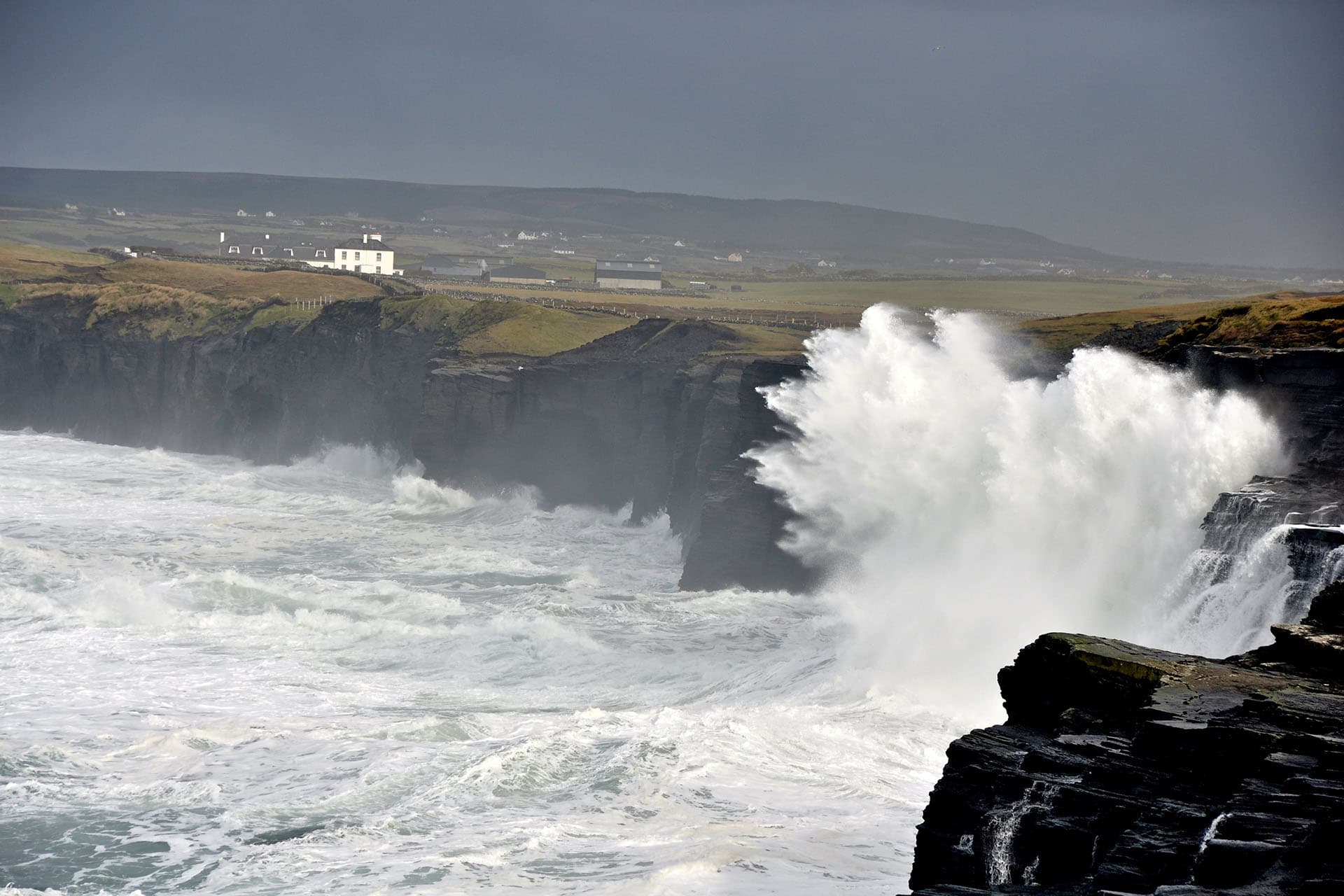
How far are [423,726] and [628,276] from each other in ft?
286

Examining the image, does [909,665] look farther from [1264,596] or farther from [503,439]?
[503,439]

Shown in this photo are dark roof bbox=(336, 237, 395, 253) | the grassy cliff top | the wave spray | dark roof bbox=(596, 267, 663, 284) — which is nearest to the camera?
the wave spray

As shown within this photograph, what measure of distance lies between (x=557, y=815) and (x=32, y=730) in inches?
371

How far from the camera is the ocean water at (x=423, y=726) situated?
1931cm

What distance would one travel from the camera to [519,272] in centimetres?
12019

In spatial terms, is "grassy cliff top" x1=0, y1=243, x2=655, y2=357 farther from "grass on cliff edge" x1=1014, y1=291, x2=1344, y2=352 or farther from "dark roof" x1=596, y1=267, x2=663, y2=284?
"grass on cliff edge" x1=1014, y1=291, x2=1344, y2=352

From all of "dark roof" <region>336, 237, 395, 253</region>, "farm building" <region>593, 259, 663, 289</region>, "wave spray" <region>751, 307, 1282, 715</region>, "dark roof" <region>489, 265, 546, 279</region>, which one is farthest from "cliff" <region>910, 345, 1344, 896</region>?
"dark roof" <region>336, 237, 395, 253</region>

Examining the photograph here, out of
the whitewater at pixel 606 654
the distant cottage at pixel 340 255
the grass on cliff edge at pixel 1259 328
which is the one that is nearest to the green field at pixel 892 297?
the whitewater at pixel 606 654

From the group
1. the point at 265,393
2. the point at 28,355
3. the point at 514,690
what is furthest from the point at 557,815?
the point at 28,355

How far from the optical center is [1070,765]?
14.4m

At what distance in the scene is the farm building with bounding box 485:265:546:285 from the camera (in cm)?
11262

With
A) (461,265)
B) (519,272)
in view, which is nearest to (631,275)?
(519,272)

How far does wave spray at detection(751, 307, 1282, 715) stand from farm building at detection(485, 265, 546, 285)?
235 ft

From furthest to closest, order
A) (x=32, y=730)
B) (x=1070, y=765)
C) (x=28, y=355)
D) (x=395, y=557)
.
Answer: (x=28, y=355) < (x=395, y=557) < (x=32, y=730) < (x=1070, y=765)
